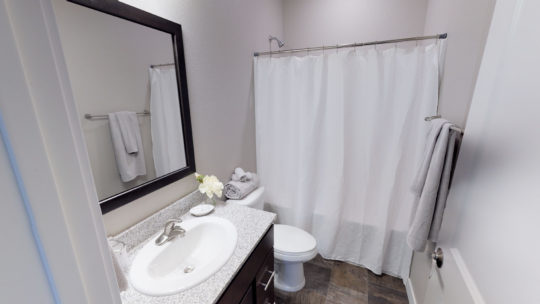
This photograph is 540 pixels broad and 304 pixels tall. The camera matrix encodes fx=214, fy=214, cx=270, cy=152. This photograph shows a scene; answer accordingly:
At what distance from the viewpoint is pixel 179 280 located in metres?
0.80

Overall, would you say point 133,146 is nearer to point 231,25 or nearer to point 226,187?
point 226,187

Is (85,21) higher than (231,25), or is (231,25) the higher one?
(231,25)

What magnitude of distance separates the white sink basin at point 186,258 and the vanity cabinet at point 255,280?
0.10 meters

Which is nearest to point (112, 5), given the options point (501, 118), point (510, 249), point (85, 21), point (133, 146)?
point (85, 21)

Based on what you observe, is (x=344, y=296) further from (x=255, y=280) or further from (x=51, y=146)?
(x=51, y=146)

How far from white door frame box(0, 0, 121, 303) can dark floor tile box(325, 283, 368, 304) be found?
1.76 meters

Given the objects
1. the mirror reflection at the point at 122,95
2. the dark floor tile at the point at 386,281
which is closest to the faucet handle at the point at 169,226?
the mirror reflection at the point at 122,95

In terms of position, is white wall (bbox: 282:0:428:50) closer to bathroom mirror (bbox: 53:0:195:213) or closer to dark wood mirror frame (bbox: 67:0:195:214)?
dark wood mirror frame (bbox: 67:0:195:214)

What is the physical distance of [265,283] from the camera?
1.20m

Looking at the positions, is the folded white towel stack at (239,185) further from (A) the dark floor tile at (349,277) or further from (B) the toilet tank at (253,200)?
(A) the dark floor tile at (349,277)

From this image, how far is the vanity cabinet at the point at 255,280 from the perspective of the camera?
2.87ft

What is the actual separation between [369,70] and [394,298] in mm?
1757

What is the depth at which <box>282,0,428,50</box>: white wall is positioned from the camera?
210 centimetres

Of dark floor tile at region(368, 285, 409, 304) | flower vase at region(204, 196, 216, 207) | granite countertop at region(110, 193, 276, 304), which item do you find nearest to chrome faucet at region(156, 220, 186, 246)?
granite countertop at region(110, 193, 276, 304)
